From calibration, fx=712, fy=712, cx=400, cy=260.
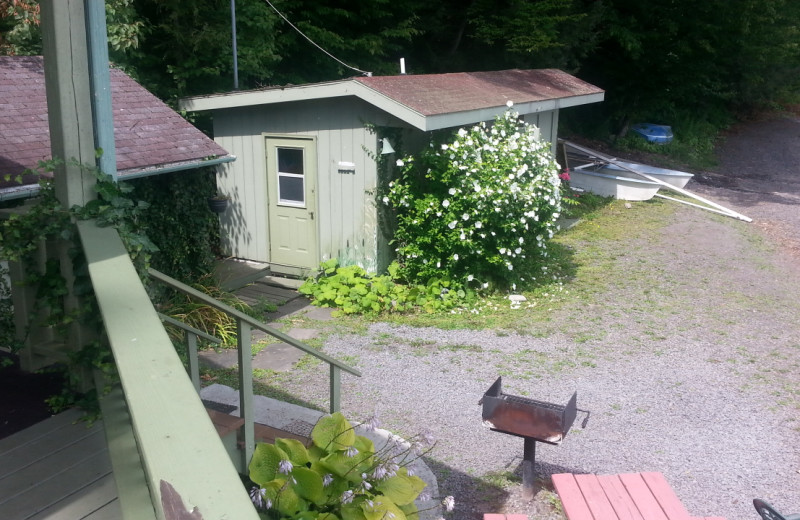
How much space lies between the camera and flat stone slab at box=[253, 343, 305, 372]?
25.1ft

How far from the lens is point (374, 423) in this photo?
3.73m

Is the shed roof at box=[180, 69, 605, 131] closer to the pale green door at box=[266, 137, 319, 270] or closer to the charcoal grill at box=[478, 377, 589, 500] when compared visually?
the pale green door at box=[266, 137, 319, 270]

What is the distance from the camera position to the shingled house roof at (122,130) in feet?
23.4

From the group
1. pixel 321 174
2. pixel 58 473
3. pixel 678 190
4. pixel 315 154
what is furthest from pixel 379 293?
pixel 678 190

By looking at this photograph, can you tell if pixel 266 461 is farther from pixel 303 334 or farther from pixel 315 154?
pixel 315 154

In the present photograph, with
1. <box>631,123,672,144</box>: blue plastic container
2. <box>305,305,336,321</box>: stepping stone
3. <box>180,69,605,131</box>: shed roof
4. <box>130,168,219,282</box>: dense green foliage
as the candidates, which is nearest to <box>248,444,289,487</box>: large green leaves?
<box>130,168,219,282</box>: dense green foliage

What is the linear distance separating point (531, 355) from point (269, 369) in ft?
9.51

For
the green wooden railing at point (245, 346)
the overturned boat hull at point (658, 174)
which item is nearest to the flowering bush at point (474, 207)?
the green wooden railing at point (245, 346)

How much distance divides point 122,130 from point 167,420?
25.9 feet

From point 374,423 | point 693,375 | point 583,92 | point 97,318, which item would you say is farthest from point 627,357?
point 583,92

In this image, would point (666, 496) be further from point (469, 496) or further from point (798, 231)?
point (798, 231)

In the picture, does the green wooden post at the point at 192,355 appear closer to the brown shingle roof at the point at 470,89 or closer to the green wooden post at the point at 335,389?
the green wooden post at the point at 335,389

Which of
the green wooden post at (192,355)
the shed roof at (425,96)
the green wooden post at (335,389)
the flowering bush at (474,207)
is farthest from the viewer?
the flowering bush at (474,207)

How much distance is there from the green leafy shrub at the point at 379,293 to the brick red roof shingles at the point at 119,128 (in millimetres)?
2381
